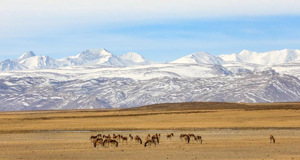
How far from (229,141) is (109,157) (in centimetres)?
1568

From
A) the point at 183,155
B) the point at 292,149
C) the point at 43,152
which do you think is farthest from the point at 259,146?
the point at 43,152

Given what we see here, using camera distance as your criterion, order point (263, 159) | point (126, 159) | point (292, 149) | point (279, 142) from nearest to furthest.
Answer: point (263, 159) → point (126, 159) → point (292, 149) → point (279, 142)

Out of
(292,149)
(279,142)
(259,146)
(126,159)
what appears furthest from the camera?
(279,142)

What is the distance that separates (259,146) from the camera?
157ft

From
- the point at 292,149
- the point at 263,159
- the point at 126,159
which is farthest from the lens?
the point at 292,149

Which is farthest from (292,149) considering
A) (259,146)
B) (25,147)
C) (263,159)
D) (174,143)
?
(25,147)

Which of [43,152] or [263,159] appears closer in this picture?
[263,159]

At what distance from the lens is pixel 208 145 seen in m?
50.4

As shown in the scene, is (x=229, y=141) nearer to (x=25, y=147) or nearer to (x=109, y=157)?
(x=109, y=157)

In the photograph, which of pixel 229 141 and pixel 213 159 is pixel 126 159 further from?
pixel 229 141

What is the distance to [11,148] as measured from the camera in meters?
50.8

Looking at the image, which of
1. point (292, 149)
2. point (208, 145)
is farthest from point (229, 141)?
point (292, 149)

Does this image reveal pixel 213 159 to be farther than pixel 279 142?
No

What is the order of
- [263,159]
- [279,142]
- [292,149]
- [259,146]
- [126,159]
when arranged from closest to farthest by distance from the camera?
[263,159]
[126,159]
[292,149]
[259,146]
[279,142]
